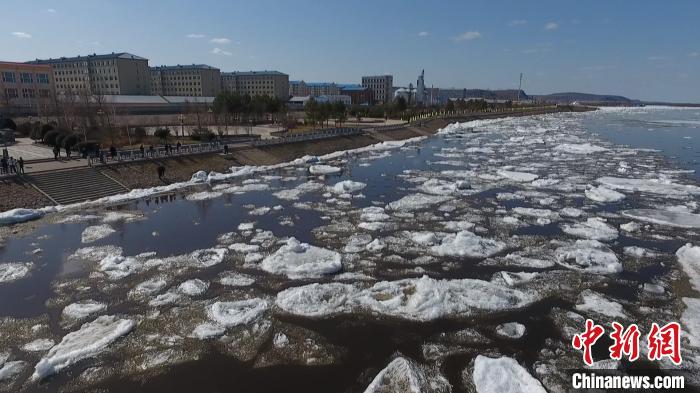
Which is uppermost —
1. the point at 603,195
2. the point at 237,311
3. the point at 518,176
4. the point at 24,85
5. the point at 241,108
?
the point at 24,85

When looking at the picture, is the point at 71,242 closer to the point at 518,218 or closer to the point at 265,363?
the point at 265,363

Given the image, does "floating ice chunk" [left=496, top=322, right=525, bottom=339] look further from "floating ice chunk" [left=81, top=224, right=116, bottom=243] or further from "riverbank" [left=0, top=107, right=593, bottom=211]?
"riverbank" [left=0, top=107, right=593, bottom=211]

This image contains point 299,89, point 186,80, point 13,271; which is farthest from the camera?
point 299,89

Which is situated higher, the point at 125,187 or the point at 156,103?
the point at 156,103

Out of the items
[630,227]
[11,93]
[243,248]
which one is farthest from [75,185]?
[11,93]

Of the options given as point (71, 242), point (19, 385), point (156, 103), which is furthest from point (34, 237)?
point (156, 103)

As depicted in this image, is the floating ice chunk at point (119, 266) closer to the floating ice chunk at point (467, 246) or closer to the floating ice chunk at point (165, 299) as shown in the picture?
the floating ice chunk at point (165, 299)

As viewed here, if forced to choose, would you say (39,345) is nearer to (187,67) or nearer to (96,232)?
(96,232)
